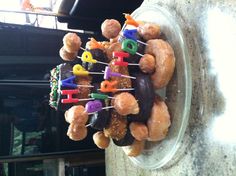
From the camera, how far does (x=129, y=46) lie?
1.94 ft

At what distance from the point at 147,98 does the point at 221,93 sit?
0.13m

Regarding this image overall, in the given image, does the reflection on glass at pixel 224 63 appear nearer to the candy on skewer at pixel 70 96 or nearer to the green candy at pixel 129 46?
the green candy at pixel 129 46

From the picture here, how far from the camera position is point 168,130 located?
2.02 ft

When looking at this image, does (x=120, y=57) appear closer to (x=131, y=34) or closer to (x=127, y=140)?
(x=131, y=34)

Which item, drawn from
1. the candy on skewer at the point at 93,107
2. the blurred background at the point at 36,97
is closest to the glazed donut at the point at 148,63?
the candy on skewer at the point at 93,107

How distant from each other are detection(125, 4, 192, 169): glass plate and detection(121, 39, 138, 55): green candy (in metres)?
0.07

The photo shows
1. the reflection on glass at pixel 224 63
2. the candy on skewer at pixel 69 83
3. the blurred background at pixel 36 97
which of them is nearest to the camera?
the reflection on glass at pixel 224 63

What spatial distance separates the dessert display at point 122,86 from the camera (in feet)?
1.89

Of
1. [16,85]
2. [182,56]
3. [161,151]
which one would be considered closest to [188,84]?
[182,56]

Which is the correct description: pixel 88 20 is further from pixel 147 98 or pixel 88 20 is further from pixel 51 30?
pixel 147 98

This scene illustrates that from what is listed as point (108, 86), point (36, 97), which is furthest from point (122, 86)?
point (36, 97)

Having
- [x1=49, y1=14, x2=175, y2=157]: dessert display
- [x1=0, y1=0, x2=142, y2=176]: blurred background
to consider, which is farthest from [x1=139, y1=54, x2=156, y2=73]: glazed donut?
[x1=0, y1=0, x2=142, y2=176]: blurred background

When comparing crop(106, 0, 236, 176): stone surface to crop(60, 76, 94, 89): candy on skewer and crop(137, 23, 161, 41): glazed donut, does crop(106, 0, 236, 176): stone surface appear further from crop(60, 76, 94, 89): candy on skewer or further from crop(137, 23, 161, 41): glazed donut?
crop(60, 76, 94, 89): candy on skewer

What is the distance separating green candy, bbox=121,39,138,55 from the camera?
0.59 metres
